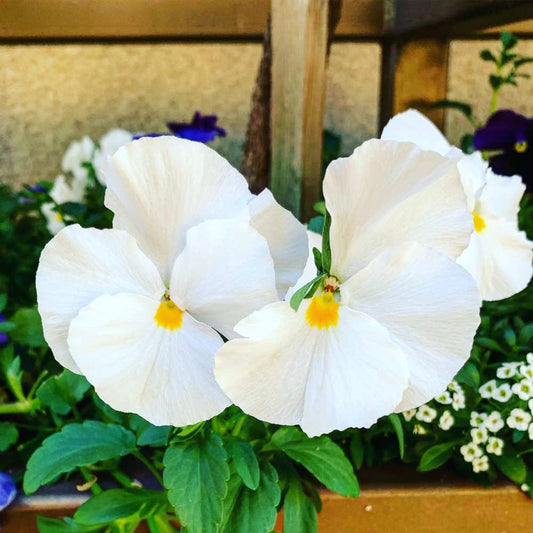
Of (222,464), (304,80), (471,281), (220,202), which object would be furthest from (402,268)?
(304,80)

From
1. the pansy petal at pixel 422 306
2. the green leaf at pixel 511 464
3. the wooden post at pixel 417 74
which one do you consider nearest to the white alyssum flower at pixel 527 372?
the green leaf at pixel 511 464

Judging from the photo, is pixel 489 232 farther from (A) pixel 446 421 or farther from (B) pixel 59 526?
(B) pixel 59 526

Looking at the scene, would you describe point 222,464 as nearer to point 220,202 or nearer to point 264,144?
point 220,202

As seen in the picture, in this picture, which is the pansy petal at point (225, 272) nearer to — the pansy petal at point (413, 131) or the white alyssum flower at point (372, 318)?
the white alyssum flower at point (372, 318)

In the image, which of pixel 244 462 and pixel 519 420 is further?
pixel 519 420

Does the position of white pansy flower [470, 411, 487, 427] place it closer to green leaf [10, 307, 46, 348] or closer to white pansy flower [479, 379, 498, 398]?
white pansy flower [479, 379, 498, 398]

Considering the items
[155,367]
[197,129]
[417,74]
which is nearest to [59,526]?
[155,367]

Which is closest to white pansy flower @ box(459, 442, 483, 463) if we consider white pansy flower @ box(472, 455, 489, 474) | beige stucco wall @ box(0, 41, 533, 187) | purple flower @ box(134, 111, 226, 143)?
white pansy flower @ box(472, 455, 489, 474)
